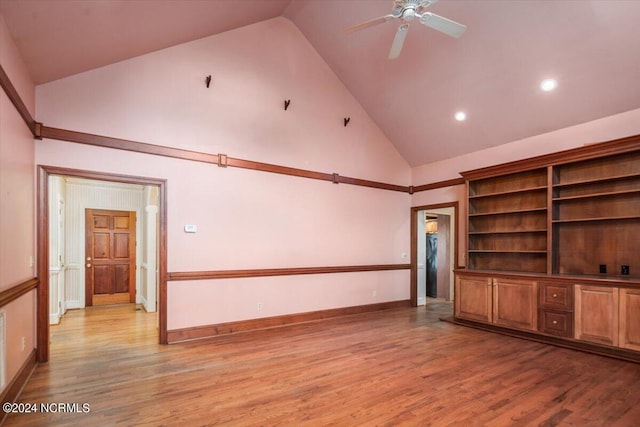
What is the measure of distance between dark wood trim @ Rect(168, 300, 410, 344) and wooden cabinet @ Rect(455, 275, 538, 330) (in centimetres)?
164

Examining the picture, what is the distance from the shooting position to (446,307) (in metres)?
6.87

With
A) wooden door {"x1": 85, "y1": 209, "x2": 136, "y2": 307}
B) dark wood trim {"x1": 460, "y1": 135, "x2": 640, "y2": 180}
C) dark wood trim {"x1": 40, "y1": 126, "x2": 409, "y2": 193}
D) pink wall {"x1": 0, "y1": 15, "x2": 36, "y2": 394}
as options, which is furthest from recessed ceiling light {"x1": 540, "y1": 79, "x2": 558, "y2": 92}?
wooden door {"x1": 85, "y1": 209, "x2": 136, "y2": 307}

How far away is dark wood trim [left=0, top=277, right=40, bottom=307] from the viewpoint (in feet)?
7.92

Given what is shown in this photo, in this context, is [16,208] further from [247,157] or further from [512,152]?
[512,152]

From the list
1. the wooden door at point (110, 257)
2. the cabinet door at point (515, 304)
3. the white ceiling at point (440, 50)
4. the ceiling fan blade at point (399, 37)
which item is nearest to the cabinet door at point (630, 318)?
the cabinet door at point (515, 304)

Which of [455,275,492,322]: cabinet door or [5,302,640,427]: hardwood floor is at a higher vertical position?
[455,275,492,322]: cabinet door

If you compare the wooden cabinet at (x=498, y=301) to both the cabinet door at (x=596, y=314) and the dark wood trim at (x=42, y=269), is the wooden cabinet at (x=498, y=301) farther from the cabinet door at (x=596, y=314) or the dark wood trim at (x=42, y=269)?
the dark wood trim at (x=42, y=269)

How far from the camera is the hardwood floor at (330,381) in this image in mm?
2484

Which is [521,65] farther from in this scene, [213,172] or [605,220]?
[213,172]

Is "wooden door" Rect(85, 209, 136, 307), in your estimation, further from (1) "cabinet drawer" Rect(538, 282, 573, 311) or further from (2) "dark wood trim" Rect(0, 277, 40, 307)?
(1) "cabinet drawer" Rect(538, 282, 573, 311)

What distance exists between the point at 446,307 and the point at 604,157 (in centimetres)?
393

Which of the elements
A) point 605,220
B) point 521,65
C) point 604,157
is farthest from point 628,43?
point 605,220

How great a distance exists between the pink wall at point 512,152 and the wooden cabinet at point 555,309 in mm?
1572

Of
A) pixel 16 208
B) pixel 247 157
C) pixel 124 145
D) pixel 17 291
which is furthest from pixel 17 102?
pixel 247 157
